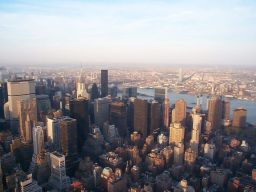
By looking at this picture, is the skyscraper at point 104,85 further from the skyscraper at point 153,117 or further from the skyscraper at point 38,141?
the skyscraper at point 38,141

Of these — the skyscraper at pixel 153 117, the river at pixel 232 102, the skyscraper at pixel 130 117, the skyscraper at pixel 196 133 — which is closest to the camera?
the skyscraper at pixel 196 133

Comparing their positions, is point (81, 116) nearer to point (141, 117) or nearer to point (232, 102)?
point (141, 117)

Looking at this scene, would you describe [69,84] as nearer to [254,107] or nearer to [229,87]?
[229,87]

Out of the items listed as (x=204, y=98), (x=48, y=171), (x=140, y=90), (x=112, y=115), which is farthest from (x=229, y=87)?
(x=48, y=171)

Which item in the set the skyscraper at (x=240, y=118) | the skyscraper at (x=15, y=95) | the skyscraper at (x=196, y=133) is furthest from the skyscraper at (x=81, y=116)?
the skyscraper at (x=240, y=118)

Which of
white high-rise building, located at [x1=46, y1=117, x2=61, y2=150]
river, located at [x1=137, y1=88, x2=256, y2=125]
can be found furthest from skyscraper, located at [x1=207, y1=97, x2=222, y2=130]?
white high-rise building, located at [x1=46, y1=117, x2=61, y2=150]

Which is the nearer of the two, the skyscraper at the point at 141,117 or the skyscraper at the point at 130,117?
the skyscraper at the point at 141,117

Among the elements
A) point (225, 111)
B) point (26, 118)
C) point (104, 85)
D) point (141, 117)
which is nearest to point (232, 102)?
point (225, 111)
